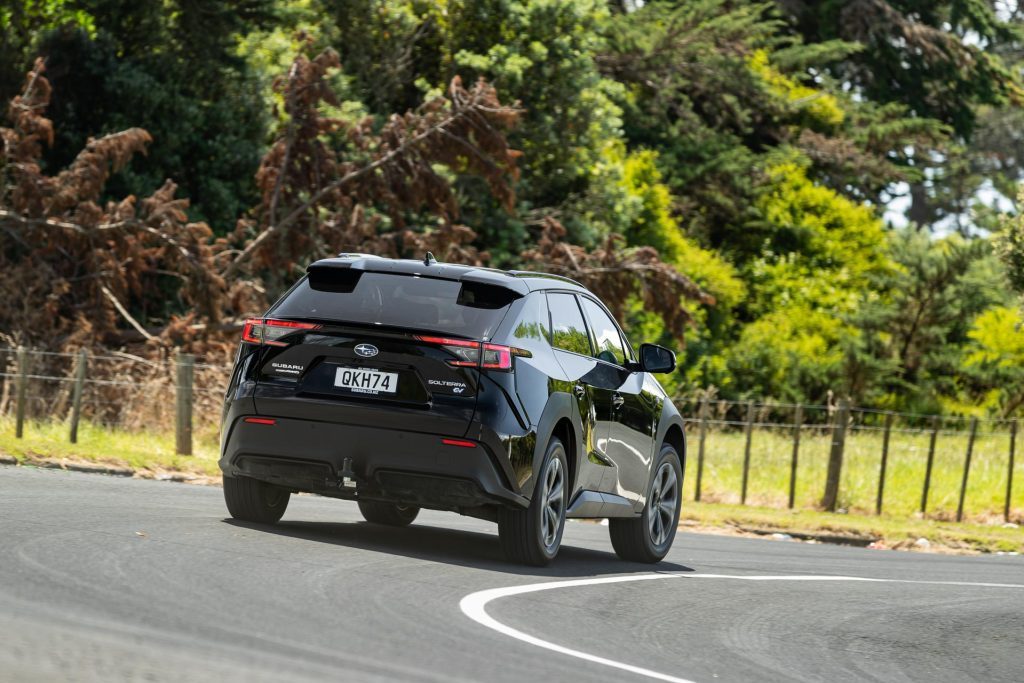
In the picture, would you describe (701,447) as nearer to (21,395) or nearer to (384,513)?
(21,395)

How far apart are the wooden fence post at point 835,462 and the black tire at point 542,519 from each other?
11621mm

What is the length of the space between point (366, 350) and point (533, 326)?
3.83ft

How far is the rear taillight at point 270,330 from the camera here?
1019 cm

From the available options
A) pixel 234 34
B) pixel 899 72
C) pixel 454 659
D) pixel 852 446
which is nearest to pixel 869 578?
pixel 454 659

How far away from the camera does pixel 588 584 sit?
10.4 metres

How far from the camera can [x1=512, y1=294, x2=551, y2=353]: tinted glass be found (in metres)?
10.3

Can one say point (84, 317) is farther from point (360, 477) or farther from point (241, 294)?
point (360, 477)

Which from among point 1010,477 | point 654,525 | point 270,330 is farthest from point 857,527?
point 270,330

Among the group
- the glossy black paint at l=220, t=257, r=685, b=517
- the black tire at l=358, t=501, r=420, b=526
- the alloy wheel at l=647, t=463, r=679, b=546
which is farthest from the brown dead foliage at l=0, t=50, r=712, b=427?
the glossy black paint at l=220, t=257, r=685, b=517

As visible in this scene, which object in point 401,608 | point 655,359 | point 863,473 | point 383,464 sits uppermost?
point 655,359

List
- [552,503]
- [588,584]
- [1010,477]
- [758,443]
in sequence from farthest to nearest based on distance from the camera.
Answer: [758,443] < [1010,477] < [552,503] < [588,584]

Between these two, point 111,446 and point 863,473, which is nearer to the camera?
point 111,446

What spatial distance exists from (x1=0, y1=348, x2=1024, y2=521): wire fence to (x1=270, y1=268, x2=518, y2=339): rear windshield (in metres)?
8.25

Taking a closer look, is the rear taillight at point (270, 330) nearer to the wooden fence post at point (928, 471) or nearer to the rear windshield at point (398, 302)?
the rear windshield at point (398, 302)
